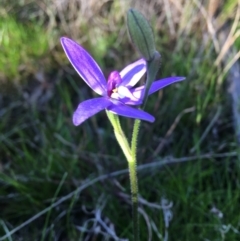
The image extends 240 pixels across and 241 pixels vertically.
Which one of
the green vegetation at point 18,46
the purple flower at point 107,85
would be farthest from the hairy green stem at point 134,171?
the green vegetation at point 18,46

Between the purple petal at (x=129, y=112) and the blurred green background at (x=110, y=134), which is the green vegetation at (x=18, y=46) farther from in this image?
the purple petal at (x=129, y=112)

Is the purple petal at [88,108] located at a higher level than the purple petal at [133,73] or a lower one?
higher

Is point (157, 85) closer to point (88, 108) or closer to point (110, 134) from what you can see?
point (88, 108)

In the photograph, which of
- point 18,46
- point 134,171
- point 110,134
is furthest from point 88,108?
point 18,46

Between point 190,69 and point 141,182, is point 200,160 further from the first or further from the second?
point 190,69

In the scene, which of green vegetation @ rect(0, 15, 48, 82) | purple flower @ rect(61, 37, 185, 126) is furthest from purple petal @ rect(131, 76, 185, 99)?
green vegetation @ rect(0, 15, 48, 82)

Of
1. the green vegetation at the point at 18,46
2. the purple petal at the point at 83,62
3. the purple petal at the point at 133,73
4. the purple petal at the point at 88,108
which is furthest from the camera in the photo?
the green vegetation at the point at 18,46

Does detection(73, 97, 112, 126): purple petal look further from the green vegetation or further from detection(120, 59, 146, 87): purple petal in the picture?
the green vegetation
